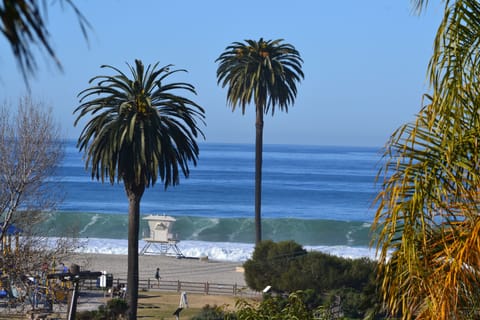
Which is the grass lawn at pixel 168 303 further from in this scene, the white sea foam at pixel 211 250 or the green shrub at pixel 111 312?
the white sea foam at pixel 211 250

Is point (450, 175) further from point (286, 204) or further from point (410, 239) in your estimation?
point (286, 204)

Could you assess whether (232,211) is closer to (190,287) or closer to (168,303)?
(190,287)

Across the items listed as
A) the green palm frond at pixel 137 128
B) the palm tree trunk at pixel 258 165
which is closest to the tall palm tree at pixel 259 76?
the palm tree trunk at pixel 258 165

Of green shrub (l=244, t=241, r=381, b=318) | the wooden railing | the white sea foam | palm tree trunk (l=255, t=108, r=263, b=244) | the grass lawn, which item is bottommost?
the grass lawn

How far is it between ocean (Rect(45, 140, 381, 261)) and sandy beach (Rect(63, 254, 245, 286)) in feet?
7.56

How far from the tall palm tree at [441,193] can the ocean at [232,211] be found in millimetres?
49537

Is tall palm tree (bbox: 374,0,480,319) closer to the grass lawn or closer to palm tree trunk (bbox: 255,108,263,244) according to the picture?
the grass lawn

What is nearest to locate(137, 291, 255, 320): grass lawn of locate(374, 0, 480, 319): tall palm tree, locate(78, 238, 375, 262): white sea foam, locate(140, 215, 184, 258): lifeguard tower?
locate(140, 215, 184, 258): lifeguard tower

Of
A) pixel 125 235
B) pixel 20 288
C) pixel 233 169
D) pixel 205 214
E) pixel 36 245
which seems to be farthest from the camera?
pixel 233 169

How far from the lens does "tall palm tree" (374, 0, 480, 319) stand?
210 inches

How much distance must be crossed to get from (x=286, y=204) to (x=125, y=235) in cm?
4322

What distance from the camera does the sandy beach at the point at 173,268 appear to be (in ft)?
176

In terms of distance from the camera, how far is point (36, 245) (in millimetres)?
29844

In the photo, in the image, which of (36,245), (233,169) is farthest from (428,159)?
(233,169)
